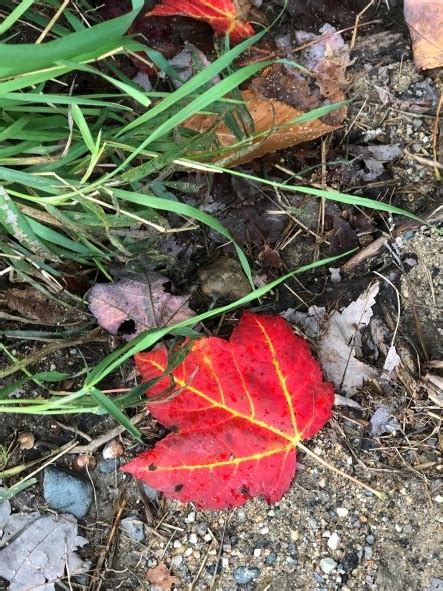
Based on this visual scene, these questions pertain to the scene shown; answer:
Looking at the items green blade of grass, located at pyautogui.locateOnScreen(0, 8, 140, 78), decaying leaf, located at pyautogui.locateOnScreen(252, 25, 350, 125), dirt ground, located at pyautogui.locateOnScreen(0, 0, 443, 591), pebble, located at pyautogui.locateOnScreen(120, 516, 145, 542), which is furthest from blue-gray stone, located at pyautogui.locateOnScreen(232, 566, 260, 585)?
green blade of grass, located at pyautogui.locateOnScreen(0, 8, 140, 78)

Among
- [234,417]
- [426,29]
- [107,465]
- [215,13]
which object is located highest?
[215,13]

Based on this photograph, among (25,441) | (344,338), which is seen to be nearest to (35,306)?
(25,441)

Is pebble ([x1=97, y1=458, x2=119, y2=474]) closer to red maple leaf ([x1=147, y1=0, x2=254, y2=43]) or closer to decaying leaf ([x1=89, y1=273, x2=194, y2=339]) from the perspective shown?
decaying leaf ([x1=89, y1=273, x2=194, y2=339])

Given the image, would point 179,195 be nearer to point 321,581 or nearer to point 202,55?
point 202,55

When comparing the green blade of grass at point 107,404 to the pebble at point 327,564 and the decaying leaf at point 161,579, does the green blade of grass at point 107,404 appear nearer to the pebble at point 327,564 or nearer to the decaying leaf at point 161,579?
the decaying leaf at point 161,579

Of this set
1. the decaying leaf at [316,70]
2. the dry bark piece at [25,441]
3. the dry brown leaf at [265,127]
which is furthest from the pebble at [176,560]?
the decaying leaf at [316,70]

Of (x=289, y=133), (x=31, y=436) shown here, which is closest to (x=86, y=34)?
(x=289, y=133)

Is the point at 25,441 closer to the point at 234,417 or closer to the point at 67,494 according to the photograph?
the point at 67,494

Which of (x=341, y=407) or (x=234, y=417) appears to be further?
(x=341, y=407)
